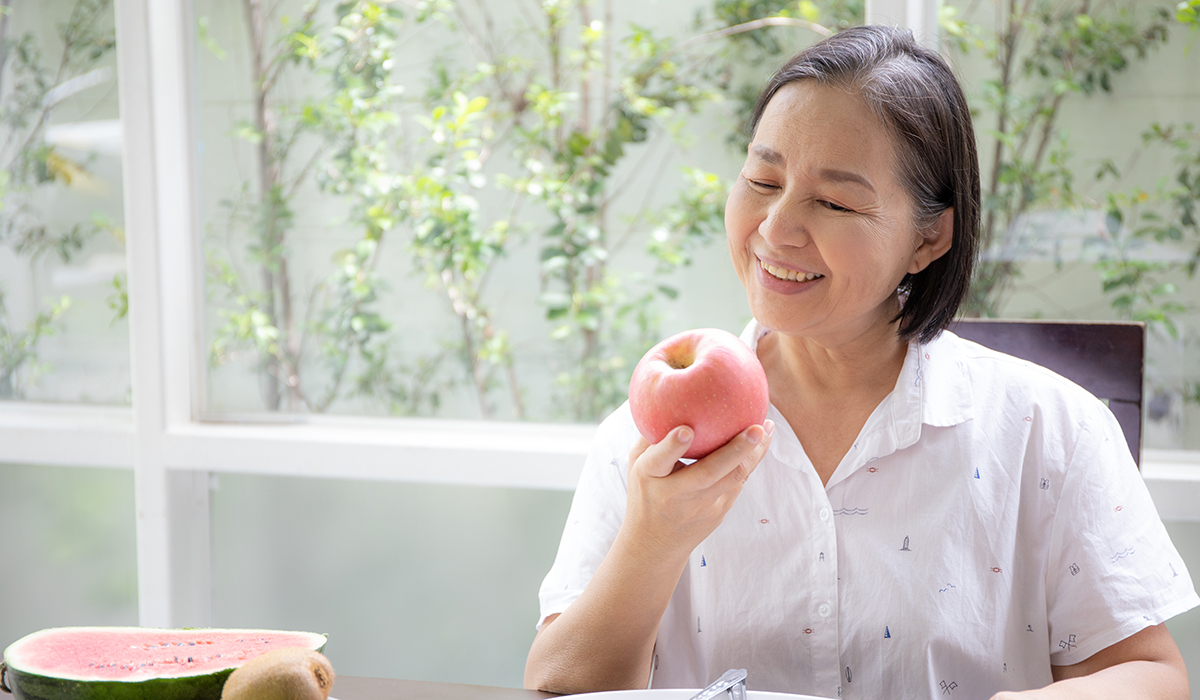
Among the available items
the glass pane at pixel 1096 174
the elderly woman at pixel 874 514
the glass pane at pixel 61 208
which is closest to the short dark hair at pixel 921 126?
the elderly woman at pixel 874 514

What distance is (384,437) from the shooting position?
2039mm

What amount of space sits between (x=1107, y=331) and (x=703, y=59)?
3.67 ft

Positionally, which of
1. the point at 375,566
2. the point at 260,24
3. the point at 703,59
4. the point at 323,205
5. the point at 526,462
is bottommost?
the point at 375,566

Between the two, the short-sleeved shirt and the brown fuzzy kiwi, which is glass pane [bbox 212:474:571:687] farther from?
the brown fuzzy kiwi

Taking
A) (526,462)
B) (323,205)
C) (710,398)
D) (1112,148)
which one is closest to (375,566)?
(526,462)

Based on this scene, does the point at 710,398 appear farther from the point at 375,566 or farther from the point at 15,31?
the point at 15,31

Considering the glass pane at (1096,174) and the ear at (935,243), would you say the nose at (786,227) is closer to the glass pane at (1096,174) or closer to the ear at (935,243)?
the ear at (935,243)

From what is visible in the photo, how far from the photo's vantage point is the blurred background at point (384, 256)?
2.02 meters

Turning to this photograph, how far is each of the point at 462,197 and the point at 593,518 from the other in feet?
3.95

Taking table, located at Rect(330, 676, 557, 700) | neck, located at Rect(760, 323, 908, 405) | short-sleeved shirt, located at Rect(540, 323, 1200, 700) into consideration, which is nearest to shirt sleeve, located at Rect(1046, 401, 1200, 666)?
short-sleeved shirt, located at Rect(540, 323, 1200, 700)

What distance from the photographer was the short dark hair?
0.99 metres

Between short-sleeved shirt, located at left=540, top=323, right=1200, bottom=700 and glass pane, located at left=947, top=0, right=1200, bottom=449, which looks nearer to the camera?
short-sleeved shirt, located at left=540, top=323, right=1200, bottom=700

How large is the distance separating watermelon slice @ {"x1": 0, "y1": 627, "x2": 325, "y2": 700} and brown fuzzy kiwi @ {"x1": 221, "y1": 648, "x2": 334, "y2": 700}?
0.43ft

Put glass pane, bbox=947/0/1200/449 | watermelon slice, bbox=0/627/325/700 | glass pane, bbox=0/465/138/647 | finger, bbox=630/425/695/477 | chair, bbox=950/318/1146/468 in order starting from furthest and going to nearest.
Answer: glass pane, bbox=0/465/138/647
glass pane, bbox=947/0/1200/449
chair, bbox=950/318/1146/468
finger, bbox=630/425/695/477
watermelon slice, bbox=0/627/325/700
